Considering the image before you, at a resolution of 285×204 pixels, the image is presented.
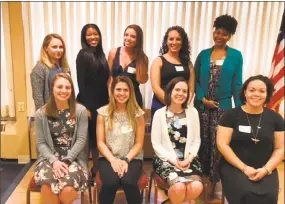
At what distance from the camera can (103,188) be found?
7.46 ft

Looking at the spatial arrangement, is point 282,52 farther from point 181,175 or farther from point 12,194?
point 12,194

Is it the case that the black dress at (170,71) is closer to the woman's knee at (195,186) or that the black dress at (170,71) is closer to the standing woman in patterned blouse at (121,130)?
the standing woman in patterned blouse at (121,130)

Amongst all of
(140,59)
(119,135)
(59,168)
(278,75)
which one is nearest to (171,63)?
(140,59)

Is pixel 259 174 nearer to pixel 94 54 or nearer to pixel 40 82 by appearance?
pixel 94 54

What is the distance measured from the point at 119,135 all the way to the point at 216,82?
93cm

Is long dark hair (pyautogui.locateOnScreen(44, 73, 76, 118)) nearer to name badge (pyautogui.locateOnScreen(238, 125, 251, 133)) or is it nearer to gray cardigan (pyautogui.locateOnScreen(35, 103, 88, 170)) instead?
gray cardigan (pyautogui.locateOnScreen(35, 103, 88, 170))

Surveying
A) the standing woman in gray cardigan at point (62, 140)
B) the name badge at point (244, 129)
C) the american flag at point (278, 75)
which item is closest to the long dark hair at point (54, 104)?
the standing woman in gray cardigan at point (62, 140)

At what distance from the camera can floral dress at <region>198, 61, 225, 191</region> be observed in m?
2.72

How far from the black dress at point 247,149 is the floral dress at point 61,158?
3.44ft

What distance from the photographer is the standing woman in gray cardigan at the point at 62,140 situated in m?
2.31

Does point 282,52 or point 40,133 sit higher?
point 282,52

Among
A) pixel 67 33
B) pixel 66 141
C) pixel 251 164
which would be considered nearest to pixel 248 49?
pixel 251 164

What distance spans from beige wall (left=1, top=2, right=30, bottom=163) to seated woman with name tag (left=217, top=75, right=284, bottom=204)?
208 cm

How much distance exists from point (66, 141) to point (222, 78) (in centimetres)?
136
